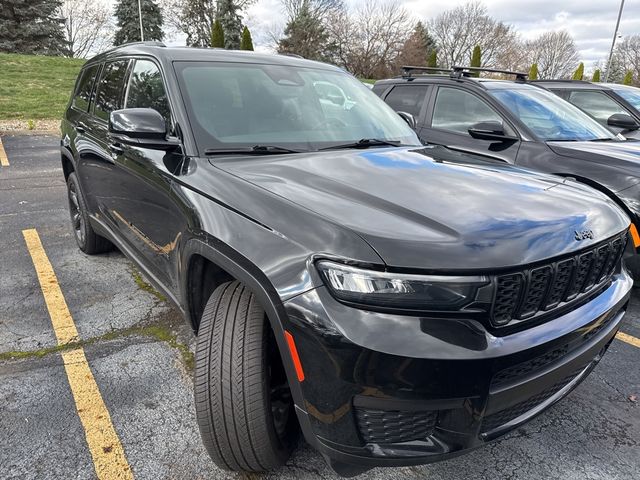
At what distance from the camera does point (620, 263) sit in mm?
2260

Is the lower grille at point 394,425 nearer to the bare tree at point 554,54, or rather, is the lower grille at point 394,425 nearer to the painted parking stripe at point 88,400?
the painted parking stripe at point 88,400

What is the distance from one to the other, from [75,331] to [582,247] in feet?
9.83

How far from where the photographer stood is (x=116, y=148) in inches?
122

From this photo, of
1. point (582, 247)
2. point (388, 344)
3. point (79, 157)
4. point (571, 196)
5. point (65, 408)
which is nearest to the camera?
point (388, 344)

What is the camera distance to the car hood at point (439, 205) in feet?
5.11

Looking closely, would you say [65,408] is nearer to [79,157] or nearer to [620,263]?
[79,157]

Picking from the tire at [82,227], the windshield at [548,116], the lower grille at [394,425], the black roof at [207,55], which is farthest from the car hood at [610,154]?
the tire at [82,227]

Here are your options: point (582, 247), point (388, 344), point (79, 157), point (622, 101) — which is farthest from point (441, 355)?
point (622, 101)

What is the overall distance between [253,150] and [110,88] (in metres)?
1.81

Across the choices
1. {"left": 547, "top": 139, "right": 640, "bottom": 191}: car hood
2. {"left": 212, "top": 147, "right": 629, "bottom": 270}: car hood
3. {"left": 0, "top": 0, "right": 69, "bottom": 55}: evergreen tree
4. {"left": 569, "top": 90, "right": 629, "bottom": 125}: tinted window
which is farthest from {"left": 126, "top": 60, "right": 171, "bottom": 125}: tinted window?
{"left": 0, "top": 0, "right": 69, "bottom": 55}: evergreen tree

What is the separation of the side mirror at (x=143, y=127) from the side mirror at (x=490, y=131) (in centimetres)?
314

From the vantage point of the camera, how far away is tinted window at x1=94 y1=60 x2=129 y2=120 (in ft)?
10.9

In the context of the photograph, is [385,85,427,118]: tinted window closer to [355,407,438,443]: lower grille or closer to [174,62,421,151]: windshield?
[174,62,421,151]: windshield

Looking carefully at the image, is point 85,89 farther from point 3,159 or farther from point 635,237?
point 3,159
